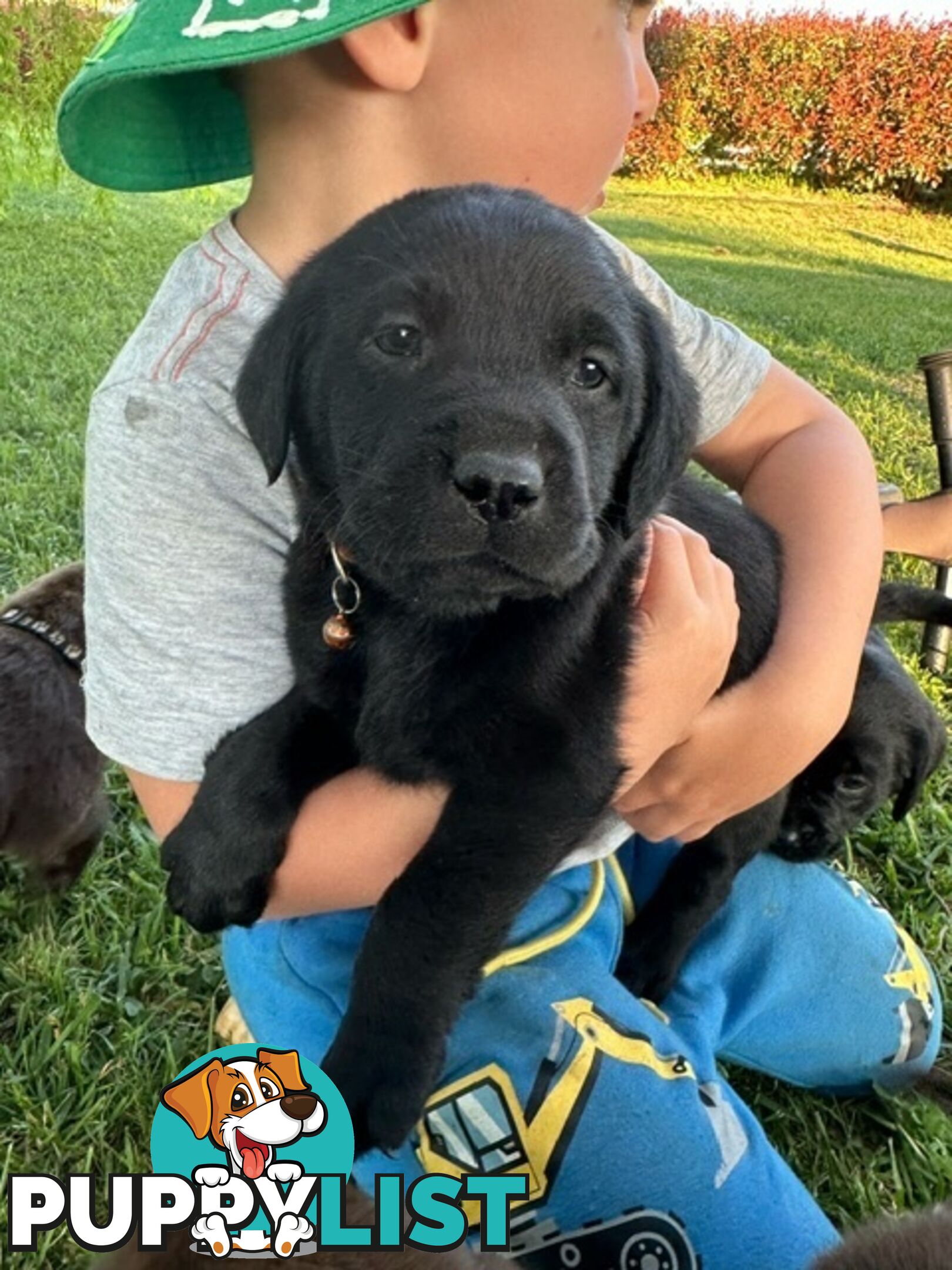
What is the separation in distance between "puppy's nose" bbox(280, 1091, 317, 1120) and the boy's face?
4.16 feet

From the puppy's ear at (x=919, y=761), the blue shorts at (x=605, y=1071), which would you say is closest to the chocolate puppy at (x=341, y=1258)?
the blue shorts at (x=605, y=1071)

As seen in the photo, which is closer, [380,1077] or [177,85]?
[380,1077]

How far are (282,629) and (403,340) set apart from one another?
1.73ft

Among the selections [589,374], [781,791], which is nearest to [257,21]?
[589,374]

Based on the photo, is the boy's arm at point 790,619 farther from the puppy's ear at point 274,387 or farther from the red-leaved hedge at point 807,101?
the red-leaved hedge at point 807,101

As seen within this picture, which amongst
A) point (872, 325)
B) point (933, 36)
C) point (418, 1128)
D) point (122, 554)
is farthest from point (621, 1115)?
point (933, 36)

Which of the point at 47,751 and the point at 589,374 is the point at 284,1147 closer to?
the point at 589,374

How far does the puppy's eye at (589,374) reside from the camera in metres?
1.47

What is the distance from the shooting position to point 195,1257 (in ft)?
3.73

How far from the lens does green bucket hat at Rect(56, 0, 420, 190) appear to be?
4.88ft

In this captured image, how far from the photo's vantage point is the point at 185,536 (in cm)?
171

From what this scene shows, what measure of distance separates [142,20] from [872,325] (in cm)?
791

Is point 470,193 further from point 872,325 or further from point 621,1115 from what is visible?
point 872,325

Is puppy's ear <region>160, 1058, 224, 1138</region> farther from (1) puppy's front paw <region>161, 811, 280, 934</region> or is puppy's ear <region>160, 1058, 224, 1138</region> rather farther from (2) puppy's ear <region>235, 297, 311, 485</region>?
(2) puppy's ear <region>235, 297, 311, 485</region>
